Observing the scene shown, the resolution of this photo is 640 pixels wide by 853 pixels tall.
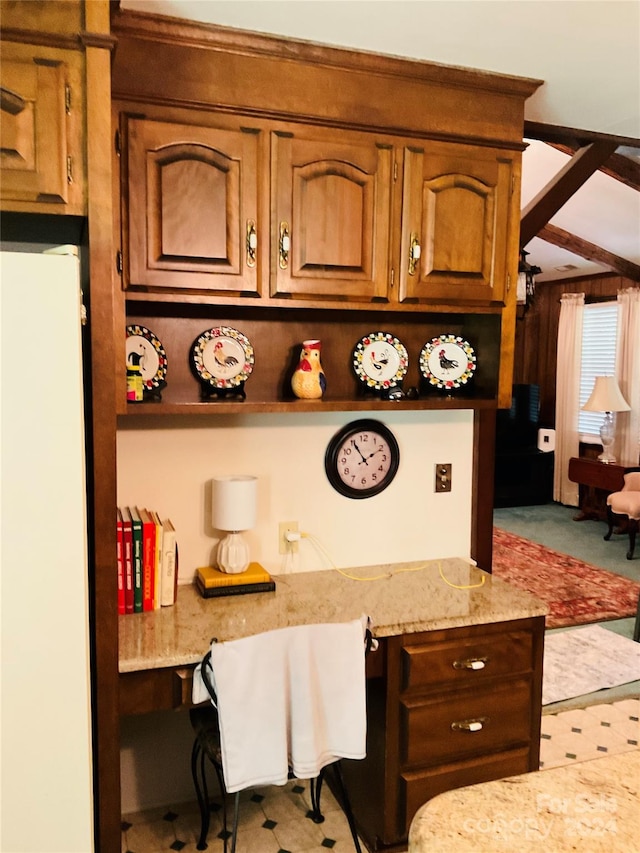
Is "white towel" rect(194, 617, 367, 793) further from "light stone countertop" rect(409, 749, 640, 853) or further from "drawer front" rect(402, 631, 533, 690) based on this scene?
"light stone countertop" rect(409, 749, 640, 853)

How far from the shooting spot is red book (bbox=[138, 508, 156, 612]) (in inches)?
81.2

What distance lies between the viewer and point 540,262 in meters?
7.23

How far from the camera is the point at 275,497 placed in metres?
2.44

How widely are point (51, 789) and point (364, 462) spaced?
58.1 inches

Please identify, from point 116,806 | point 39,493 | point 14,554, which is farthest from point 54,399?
point 116,806

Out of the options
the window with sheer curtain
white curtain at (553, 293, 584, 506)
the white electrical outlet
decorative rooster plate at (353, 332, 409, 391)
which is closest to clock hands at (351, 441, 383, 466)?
decorative rooster plate at (353, 332, 409, 391)

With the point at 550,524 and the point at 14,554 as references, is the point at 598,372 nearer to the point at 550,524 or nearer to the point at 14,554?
the point at 550,524

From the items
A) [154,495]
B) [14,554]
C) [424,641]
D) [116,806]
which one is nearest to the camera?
[14,554]

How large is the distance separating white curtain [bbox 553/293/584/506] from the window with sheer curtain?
0.06 m

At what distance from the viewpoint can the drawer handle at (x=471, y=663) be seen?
2090 millimetres

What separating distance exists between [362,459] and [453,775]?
1094 mm

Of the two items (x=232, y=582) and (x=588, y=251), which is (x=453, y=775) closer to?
(x=232, y=582)

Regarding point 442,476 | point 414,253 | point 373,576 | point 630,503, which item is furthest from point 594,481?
point 414,253

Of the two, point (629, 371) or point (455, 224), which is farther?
point (629, 371)
